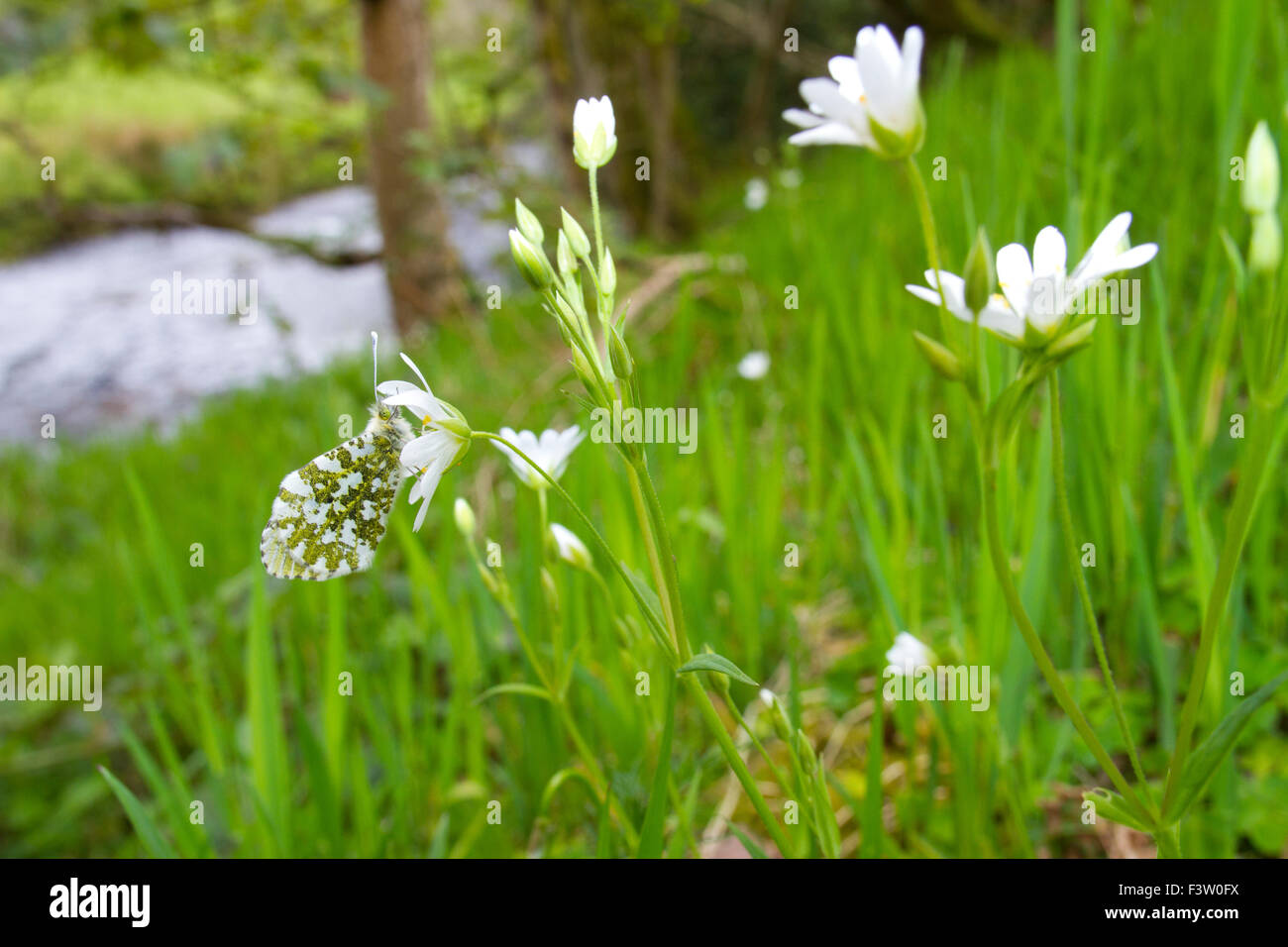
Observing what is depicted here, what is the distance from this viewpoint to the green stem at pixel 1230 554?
41 centimetres

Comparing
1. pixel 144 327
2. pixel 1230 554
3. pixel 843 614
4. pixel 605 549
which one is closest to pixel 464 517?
pixel 605 549

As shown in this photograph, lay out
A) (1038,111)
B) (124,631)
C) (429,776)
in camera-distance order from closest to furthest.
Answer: (429,776), (124,631), (1038,111)

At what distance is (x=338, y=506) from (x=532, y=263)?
0.60 ft

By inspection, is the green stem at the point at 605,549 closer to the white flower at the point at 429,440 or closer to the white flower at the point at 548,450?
the white flower at the point at 429,440

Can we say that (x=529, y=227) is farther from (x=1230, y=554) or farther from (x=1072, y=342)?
(x=1230, y=554)

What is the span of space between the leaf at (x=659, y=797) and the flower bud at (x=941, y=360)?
0.24 meters

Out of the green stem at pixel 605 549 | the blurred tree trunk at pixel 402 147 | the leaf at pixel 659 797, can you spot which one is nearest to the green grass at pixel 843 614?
the leaf at pixel 659 797

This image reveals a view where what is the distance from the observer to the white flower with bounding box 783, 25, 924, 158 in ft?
1.40

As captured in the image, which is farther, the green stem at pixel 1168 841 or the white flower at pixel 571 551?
the white flower at pixel 571 551

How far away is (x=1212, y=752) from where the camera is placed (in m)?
0.43

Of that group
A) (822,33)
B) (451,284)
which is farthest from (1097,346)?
(822,33)
